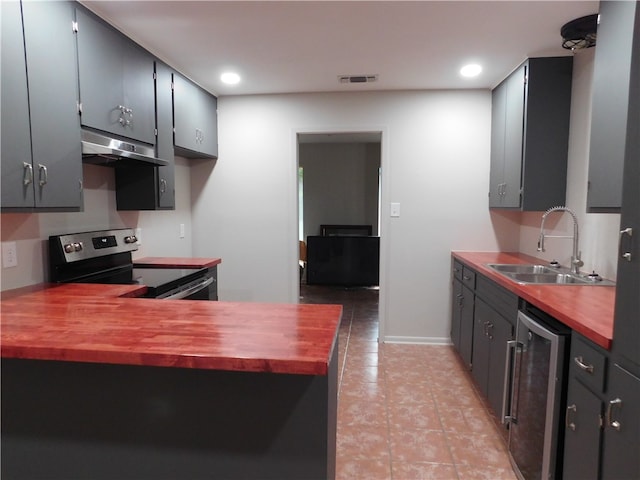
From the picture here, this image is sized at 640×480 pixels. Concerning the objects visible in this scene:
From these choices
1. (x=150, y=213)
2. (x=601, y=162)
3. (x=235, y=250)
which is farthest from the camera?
(x=235, y=250)

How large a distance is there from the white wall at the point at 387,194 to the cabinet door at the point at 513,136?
1.27 feet

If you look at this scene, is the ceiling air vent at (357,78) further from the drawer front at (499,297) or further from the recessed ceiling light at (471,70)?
the drawer front at (499,297)

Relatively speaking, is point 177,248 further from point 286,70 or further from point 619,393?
point 619,393

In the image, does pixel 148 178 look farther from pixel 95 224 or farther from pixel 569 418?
pixel 569 418

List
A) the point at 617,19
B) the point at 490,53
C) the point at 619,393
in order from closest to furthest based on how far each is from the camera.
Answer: the point at 619,393, the point at 617,19, the point at 490,53

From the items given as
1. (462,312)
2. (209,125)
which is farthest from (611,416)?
(209,125)

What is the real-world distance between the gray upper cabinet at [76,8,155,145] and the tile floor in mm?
2201

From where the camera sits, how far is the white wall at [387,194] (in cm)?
331

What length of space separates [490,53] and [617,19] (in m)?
0.98

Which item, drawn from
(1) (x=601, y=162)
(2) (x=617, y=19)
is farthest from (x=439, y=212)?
(2) (x=617, y=19)

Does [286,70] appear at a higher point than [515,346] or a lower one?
higher

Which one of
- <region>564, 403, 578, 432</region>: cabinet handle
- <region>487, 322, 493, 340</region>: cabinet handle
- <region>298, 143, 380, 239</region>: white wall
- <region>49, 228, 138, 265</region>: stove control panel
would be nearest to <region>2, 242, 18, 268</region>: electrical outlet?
<region>49, 228, 138, 265</region>: stove control panel

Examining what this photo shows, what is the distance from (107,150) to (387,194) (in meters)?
2.27

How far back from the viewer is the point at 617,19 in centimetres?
157
